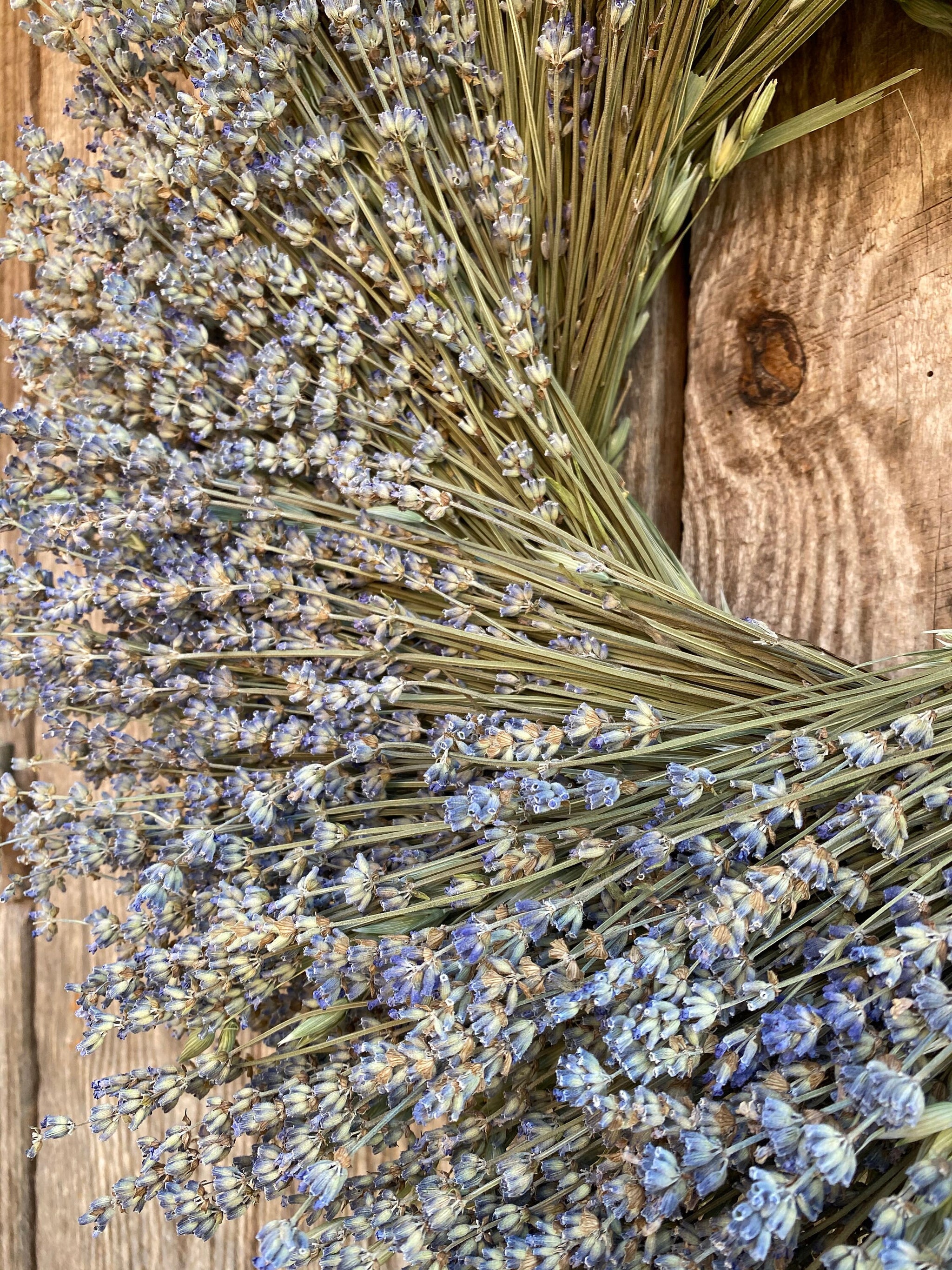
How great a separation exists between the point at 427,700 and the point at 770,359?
440mm

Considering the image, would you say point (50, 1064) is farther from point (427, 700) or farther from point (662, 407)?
point (662, 407)

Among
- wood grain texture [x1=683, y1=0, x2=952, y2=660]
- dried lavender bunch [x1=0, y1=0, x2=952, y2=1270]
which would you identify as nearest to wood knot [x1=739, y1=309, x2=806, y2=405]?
wood grain texture [x1=683, y1=0, x2=952, y2=660]

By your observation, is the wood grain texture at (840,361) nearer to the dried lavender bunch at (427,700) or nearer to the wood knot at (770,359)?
the wood knot at (770,359)

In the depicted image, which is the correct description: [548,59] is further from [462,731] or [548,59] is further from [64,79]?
[64,79]

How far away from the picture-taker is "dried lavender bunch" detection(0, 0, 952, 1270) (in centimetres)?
55

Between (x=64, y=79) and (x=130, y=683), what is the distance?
82cm

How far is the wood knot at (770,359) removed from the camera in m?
0.83

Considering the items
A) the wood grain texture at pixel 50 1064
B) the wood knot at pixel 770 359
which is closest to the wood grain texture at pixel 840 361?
the wood knot at pixel 770 359

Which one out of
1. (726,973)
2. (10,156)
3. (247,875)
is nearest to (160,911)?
(247,875)

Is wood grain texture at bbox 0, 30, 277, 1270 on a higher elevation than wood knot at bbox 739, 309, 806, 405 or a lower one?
lower

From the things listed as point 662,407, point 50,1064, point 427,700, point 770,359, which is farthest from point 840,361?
point 50,1064

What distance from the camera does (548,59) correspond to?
0.66 meters

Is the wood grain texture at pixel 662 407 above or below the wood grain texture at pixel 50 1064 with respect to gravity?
above

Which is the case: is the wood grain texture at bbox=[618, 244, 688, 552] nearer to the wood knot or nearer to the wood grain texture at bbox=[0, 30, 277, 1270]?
the wood knot
